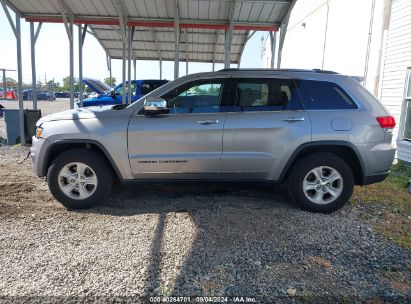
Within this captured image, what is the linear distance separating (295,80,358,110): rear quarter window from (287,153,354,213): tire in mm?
659

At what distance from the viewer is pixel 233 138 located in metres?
4.55

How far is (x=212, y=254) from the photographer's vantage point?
11.6 ft

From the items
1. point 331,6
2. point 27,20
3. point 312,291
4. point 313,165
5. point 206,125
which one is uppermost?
point 331,6

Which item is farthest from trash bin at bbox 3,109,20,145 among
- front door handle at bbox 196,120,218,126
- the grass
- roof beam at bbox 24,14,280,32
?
the grass

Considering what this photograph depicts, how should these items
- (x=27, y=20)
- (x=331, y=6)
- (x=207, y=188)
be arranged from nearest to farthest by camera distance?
(x=207, y=188) → (x=27, y=20) → (x=331, y=6)

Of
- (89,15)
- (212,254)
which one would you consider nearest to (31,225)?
(212,254)

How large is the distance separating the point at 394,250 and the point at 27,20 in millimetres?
10147

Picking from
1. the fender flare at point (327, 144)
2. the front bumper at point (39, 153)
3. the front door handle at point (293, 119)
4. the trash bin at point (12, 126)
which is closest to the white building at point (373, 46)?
the fender flare at point (327, 144)

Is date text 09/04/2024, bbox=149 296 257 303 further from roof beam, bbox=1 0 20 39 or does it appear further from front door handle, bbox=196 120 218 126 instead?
roof beam, bbox=1 0 20 39

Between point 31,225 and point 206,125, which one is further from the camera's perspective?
point 206,125

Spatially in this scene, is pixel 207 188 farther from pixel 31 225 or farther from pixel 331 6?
pixel 331 6

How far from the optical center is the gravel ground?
9.70 ft

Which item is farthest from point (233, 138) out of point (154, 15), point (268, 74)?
point (154, 15)

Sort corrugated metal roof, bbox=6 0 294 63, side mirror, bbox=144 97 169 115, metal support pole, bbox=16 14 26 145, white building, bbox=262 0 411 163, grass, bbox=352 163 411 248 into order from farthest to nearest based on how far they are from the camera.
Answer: metal support pole, bbox=16 14 26 145 < white building, bbox=262 0 411 163 < corrugated metal roof, bbox=6 0 294 63 < side mirror, bbox=144 97 169 115 < grass, bbox=352 163 411 248
